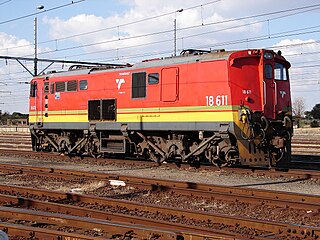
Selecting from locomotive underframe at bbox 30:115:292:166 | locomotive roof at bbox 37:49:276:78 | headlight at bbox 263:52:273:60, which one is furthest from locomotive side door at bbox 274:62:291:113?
locomotive roof at bbox 37:49:276:78

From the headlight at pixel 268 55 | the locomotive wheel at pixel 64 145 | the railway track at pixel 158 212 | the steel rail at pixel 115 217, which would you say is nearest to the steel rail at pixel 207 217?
the railway track at pixel 158 212

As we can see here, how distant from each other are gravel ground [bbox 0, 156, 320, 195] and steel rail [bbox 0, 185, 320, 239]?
441 cm

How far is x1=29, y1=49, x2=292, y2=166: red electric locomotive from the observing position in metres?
14.9

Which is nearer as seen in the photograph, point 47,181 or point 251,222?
point 251,222

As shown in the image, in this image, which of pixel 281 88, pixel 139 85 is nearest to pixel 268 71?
pixel 281 88

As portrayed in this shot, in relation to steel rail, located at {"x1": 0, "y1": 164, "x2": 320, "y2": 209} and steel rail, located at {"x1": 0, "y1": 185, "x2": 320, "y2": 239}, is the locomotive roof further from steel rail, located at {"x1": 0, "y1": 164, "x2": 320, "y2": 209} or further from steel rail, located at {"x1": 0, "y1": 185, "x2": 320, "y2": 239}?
steel rail, located at {"x1": 0, "y1": 185, "x2": 320, "y2": 239}

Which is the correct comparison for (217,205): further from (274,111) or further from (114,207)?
(274,111)

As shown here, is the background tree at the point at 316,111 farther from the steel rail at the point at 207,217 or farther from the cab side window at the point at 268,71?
the steel rail at the point at 207,217

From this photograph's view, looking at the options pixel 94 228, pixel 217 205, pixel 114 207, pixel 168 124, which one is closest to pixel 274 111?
pixel 168 124

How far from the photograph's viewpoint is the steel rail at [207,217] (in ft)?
24.2

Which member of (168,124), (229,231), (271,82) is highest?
(271,82)

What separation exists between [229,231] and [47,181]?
794cm

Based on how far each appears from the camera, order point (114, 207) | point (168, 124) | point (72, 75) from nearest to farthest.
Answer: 1. point (114, 207)
2. point (168, 124)
3. point (72, 75)

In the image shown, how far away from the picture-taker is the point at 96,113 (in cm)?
1948
